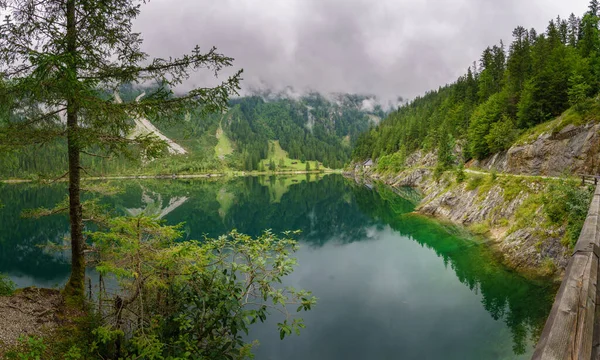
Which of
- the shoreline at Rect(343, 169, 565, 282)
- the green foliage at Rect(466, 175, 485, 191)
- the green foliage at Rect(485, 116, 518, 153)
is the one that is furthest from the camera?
the green foliage at Rect(485, 116, 518, 153)

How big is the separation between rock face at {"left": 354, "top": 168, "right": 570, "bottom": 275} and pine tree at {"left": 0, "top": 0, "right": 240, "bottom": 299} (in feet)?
74.1

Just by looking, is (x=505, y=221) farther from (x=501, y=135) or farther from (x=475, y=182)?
(x=501, y=135)

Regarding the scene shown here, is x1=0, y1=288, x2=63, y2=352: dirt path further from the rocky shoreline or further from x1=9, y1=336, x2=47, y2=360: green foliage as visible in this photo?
the rocky shoreline

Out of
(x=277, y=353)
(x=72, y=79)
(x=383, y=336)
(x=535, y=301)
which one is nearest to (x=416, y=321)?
(x=383, y=336)

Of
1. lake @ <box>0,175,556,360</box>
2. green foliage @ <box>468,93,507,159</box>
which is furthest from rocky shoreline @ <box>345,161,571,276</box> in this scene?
green foliage @ <box>468,93,507,159</box>

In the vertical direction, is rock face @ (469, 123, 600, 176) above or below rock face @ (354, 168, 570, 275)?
above

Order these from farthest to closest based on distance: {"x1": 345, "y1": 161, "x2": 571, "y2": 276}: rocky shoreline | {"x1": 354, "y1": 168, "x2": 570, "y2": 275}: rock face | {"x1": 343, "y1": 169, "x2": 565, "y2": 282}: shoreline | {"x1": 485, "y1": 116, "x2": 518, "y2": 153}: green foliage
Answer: {"x1": 485, "y1": 116, "x2": 518, "y2": 153}: green foliage
{"x1": 354, "y1": 168, "x2": 570, "y2": 275}: rock face
{"x1": 345, "y1": 161, "x2": 571, "y2": 276}: rocky shoreline
{"x1": 343, "y1": 169, "x2": 565, "y2": 282}: shoreline

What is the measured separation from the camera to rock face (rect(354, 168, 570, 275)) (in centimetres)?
1994

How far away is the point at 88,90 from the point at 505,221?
108 ft

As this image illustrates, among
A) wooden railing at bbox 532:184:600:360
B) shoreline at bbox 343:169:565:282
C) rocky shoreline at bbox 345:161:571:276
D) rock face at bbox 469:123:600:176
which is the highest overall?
rock face at bbox 469:123:600:176

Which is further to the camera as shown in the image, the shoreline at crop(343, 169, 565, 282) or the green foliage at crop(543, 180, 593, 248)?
the shoreline at crop(343, 169, 565, 282)

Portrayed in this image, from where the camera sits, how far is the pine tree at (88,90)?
360 inches

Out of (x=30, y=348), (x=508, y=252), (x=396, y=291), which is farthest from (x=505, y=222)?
(x=30, y=348)

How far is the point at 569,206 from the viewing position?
62.4 feet
